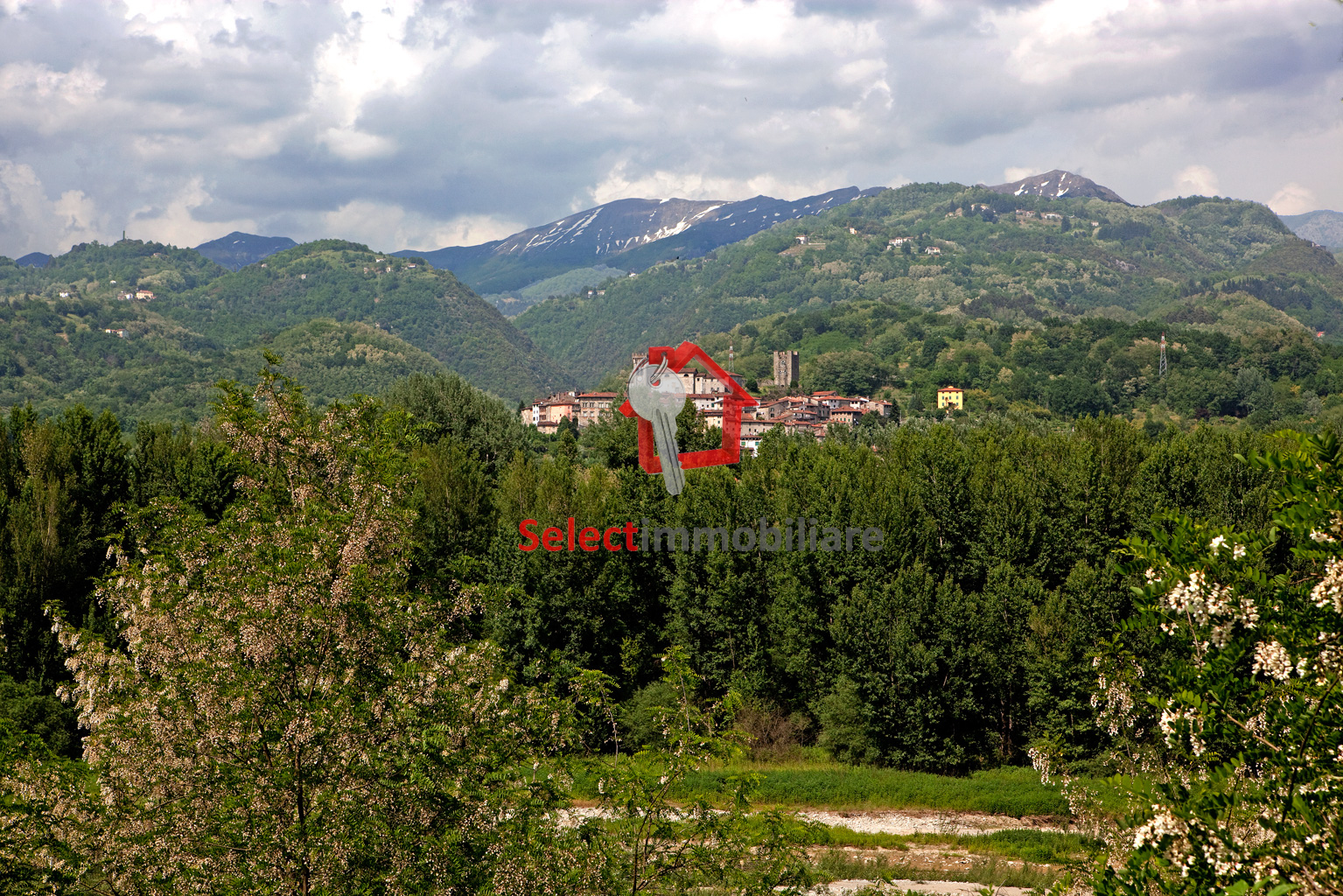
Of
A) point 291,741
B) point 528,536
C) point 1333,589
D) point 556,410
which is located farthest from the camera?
point 556,410

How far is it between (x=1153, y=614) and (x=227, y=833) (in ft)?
28.4

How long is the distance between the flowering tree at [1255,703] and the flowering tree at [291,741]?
606 cm

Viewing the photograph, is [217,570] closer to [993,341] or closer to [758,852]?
[758,852]

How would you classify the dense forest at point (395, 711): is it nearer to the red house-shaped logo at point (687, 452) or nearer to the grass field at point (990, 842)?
the grass field at point (990, 842)

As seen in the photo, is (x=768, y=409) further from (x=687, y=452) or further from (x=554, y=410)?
(x=687, y=452)

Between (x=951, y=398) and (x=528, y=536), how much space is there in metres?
127

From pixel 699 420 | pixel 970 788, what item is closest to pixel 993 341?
pixel 699 420

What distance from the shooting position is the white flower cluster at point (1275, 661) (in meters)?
6.49

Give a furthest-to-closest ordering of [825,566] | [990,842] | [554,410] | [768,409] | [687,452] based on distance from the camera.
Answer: [554,410] → [768,409] → [687,452] → [825,566] → [990,842]

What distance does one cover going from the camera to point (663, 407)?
140 feet

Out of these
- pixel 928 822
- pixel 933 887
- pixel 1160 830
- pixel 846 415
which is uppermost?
pixel 846 415

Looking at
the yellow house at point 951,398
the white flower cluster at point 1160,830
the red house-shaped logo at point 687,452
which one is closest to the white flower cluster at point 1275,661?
the white flower cluster at point 1160,830

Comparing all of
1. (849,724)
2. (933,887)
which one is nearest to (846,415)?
(849,724)

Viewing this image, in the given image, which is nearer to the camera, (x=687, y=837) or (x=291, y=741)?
(x=291, y=741)
